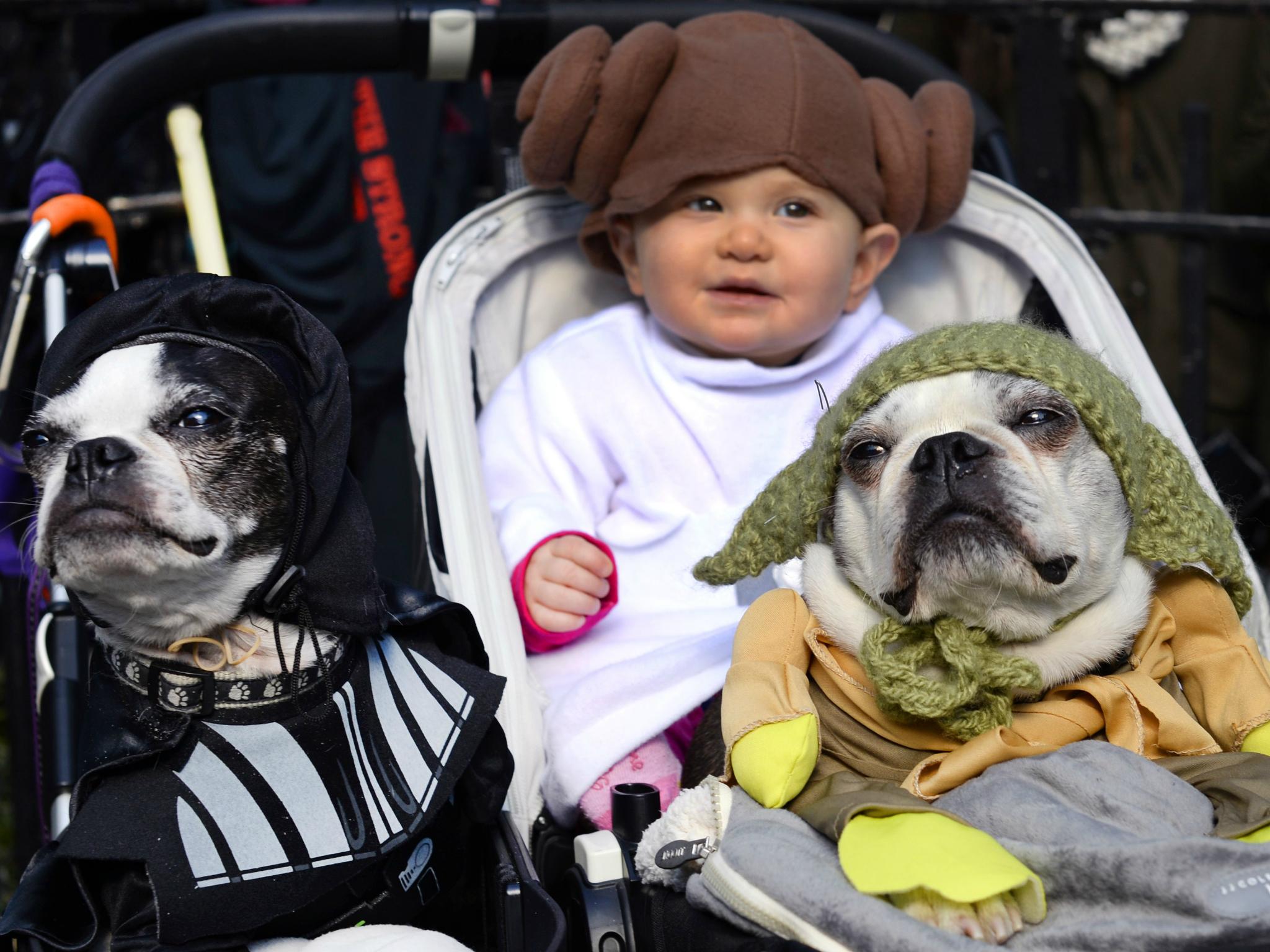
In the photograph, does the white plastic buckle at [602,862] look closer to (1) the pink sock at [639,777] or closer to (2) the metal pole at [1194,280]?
(1) the pink sock at [639,777]

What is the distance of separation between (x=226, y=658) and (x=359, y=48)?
3.68 ft

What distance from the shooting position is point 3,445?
5.70 feet

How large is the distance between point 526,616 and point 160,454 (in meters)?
0.68

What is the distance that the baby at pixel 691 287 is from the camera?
78.1 inches

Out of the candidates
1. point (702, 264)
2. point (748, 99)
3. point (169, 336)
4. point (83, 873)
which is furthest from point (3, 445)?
point (748, 99)

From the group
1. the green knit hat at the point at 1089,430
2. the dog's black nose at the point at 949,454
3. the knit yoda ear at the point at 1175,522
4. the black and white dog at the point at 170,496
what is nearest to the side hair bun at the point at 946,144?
the green knit hat at the point at 1089,430

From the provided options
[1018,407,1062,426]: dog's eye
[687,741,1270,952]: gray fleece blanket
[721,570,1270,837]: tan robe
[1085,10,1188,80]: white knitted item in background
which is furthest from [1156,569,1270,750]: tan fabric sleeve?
[1085,10,1188,80]: white knitted item in background

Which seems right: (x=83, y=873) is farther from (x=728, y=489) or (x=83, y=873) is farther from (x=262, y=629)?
(x=728, y=489)

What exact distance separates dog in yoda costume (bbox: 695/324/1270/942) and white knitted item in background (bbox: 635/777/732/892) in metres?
0.04

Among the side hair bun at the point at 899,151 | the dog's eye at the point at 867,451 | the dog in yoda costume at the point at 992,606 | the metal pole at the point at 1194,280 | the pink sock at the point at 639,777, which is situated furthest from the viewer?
the metal pole at the point at 1194,280

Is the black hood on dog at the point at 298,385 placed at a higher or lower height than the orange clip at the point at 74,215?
lower

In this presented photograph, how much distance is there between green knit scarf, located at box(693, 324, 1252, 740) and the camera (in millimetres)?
1344

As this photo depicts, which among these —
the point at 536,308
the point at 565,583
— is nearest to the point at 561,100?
the point at 536,308

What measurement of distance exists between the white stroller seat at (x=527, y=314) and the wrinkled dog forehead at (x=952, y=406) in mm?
471
